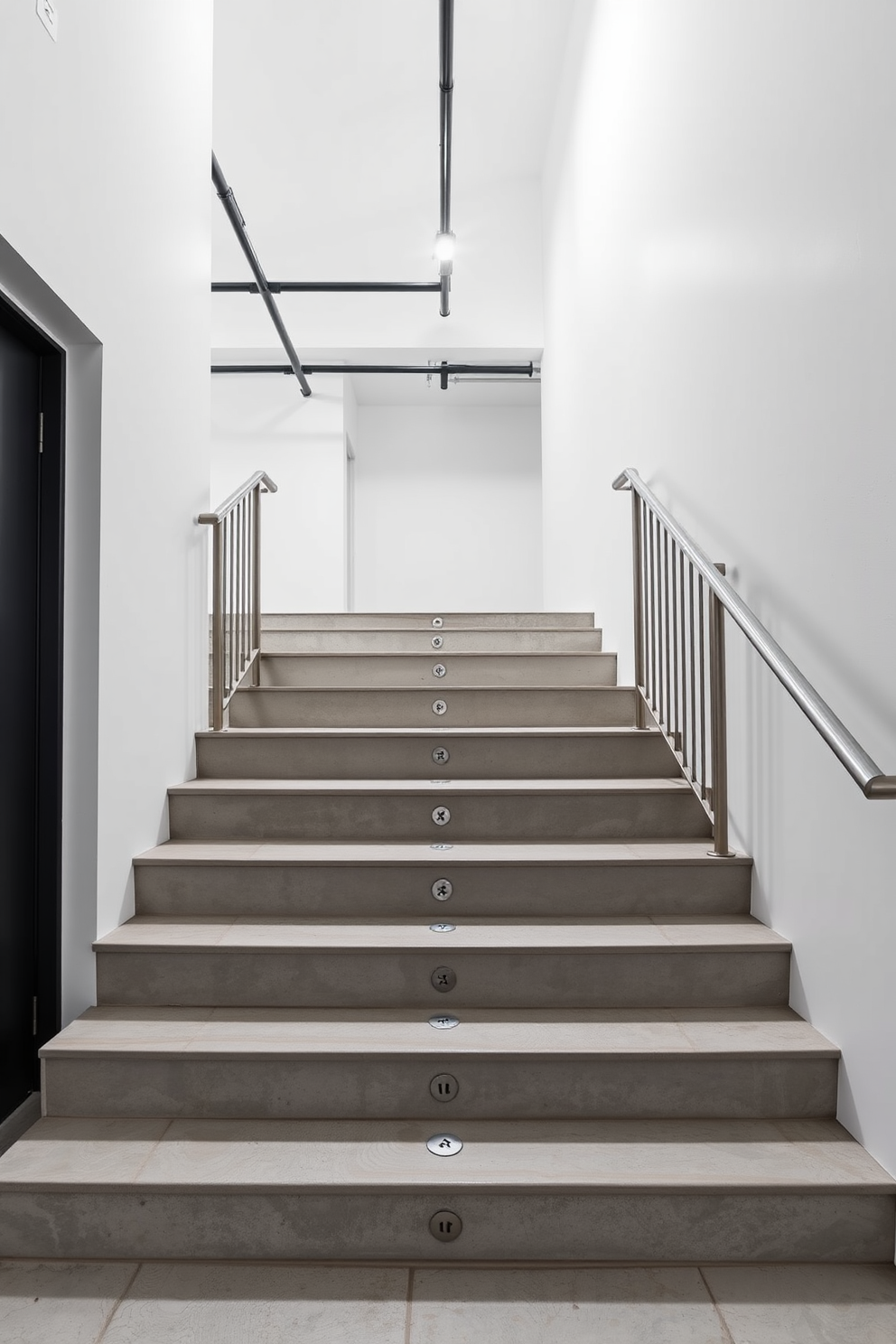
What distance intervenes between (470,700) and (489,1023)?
1.55m

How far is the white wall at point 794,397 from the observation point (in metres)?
1.70

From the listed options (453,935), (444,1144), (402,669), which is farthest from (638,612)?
(444,1144)

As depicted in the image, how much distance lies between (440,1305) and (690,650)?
1.84 meters

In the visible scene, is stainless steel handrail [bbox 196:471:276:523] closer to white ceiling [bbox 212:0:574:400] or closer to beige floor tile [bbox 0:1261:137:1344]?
beige floor tile [bbox 0:1261:137:1344]

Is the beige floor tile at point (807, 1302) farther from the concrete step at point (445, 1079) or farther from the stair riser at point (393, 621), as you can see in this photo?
the stair riser at point (393, 621)

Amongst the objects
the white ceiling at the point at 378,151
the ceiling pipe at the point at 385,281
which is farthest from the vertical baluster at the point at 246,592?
the white ceiling at the point at 378,151

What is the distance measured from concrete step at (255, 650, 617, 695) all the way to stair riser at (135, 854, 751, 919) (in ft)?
4.71

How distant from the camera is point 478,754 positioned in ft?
9.78

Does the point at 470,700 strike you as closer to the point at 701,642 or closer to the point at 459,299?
the point at 701,642

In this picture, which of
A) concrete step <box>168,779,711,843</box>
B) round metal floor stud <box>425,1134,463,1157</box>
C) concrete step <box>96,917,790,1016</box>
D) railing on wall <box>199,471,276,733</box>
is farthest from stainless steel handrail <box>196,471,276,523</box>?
round metal floor stud <box>425,1134,463,1157</box>

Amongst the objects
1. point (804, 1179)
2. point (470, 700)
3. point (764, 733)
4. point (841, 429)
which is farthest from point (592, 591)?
point (804, 1179)

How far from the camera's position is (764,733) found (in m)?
Answer: 2.25

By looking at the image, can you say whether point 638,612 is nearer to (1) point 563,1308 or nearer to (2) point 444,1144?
(2) point 444,1144

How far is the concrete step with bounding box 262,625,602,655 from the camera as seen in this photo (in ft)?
13.5
